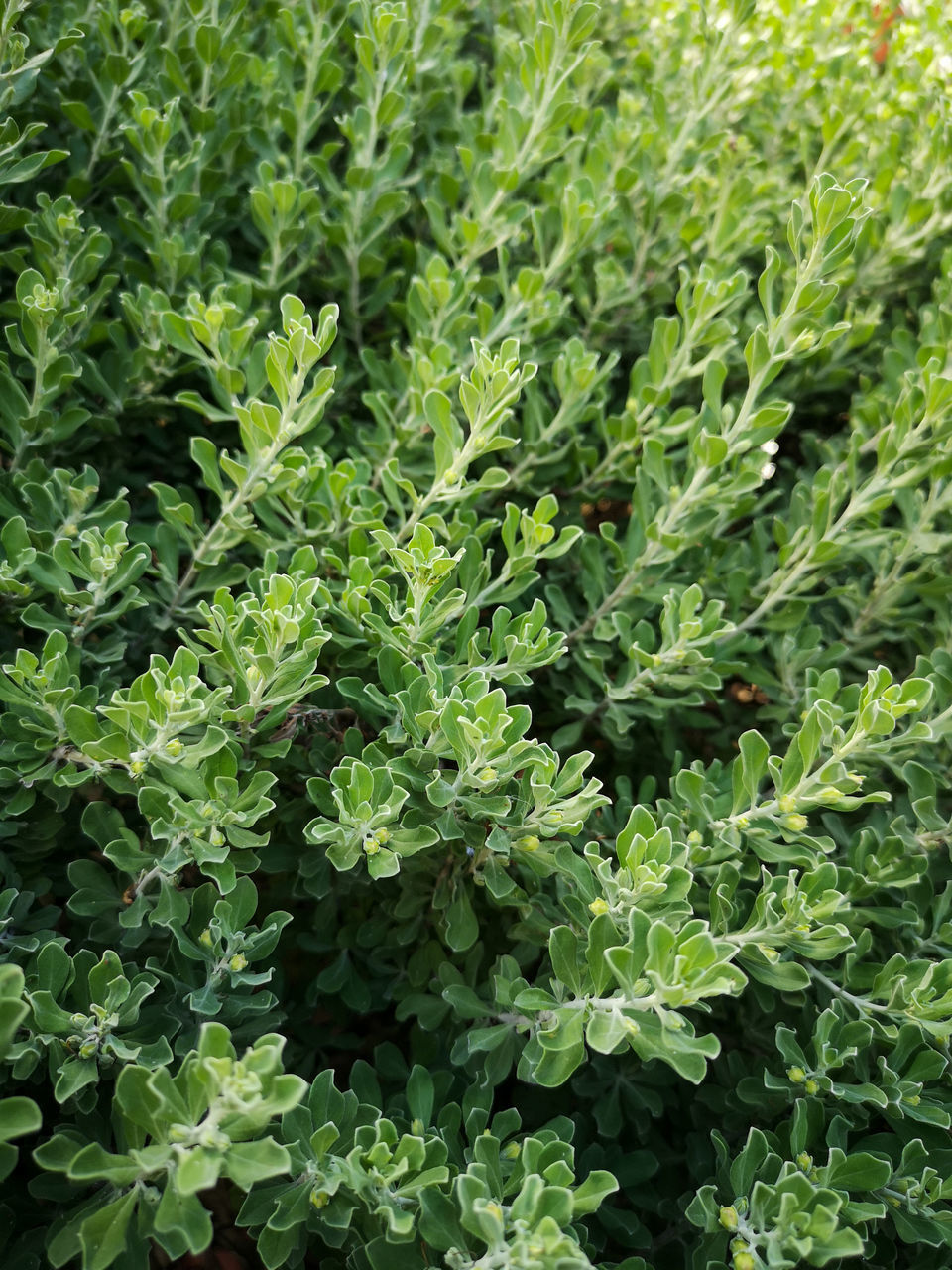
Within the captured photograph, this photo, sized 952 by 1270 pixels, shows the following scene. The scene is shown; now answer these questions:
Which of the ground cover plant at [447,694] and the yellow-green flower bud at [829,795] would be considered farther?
the yellow-green flower bud at [829,795]

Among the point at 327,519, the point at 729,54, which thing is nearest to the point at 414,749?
the point at 327,519

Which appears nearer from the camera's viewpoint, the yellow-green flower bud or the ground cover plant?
the ground cover plant

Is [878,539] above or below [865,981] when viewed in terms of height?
above

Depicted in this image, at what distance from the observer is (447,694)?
5.72 ft

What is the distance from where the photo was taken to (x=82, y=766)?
6.13ft

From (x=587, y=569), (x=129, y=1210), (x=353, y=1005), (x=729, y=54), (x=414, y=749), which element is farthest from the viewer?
(x=729, y=54)

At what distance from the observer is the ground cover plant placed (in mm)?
1503

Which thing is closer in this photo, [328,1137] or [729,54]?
[328,1137]

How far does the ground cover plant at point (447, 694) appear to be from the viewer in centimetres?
150

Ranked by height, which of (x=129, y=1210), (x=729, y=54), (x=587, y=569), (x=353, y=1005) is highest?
(x=729, y=54)

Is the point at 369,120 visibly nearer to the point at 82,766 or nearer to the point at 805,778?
the point at 82,766

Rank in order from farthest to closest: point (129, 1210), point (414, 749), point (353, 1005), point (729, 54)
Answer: point (729, 54), point (353, 1005), point (414, 749), point (129, 1210)

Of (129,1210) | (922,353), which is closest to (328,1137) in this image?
(129,1210)

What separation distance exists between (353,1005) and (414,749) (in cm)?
67
